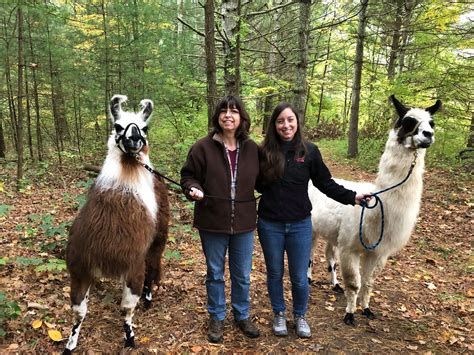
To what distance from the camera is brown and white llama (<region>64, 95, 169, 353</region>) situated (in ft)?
8.71

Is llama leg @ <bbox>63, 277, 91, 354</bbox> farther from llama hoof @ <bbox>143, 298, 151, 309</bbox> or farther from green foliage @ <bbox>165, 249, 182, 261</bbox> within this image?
green foliage @ <bbox>165, 249, 182, 261</bbox>

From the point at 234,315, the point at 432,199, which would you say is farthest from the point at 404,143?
the point at 432,199

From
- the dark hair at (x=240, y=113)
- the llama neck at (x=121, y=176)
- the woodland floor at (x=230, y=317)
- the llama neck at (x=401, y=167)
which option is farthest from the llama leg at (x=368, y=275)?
the llama neck at (x=121, y=176)

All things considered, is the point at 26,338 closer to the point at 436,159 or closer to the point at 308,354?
the point at 308,354

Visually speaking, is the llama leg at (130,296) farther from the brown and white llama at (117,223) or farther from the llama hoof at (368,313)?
the llama hoof at (368,313)

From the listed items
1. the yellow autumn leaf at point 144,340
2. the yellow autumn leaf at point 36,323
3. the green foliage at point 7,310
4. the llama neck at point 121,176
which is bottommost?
the yellow autumn leaf at point 144,340

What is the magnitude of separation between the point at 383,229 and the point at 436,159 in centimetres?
891

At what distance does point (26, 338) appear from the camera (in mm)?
3008

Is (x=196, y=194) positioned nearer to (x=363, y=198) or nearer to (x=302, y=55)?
(x=363, y=198)

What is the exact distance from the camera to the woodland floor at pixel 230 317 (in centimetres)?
320

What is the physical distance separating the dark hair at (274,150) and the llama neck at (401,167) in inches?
38.3

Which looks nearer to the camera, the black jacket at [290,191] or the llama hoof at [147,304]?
the black jacket at [290,191]

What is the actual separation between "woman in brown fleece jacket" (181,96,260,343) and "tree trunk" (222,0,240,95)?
3.37 metres

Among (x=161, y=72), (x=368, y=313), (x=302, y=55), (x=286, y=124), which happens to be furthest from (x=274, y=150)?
(x=161, y=72)
